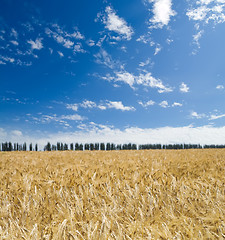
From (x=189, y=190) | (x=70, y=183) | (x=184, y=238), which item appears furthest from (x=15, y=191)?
(x=189, y=190)

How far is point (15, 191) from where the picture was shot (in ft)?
9.62

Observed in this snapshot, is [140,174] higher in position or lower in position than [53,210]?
higher

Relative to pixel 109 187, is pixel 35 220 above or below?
below

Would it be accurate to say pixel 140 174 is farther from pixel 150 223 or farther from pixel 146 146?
pixel 146 146

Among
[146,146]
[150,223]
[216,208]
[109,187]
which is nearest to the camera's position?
[150,223]

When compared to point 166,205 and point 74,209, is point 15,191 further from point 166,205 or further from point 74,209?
point 166,205

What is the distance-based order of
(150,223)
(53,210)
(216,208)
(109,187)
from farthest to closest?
(109,187), (53,210), (216,208), (150,223)

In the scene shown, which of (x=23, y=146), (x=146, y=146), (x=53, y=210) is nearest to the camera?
(x=53, y=210)

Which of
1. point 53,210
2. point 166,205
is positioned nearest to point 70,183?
point 53,210

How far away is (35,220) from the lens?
7.09 feet

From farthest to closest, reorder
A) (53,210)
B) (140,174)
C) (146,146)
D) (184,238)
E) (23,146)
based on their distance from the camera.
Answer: (146,146)
(23,146)
(140,174)
(53,210)
(184,238)

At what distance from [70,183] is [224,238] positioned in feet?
7.62

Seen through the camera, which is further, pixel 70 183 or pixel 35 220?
pixel 70 183

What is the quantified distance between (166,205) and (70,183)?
1.65 m
